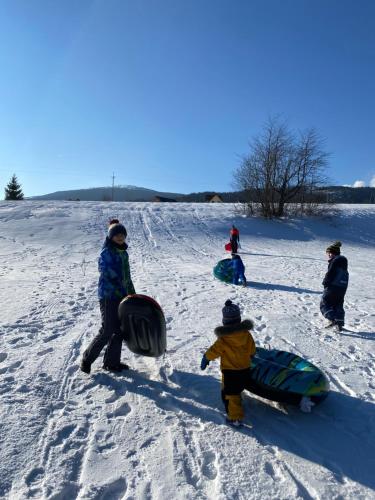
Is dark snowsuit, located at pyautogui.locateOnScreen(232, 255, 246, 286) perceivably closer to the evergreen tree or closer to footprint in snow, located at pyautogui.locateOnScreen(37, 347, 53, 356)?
footprint in snow, located at pyautogui.locateOnScreen(37, 347, 53, 356)

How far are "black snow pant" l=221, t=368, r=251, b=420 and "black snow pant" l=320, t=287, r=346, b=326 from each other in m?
3.72

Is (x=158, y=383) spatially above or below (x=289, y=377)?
below

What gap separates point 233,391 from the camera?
13.5 feet

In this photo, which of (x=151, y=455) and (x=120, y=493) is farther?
(x=151, y=455)

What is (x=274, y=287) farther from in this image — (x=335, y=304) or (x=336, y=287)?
(x=336, y=287)

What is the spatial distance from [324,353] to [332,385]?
1.19 metres

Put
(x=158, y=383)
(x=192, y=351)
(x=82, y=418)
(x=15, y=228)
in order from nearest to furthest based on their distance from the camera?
1. (x=82, y=418)
2. (x=158, y=383)
3. (x=192, y=351)
4. (x=15, y=228)

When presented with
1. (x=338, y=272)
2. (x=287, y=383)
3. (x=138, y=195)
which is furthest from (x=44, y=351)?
(x=138, y=195)

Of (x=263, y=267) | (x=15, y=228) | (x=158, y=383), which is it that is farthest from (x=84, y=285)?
(x=15, y=228)

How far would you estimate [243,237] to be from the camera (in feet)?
83.5

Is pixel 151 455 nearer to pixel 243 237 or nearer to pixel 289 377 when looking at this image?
pixel 289 377

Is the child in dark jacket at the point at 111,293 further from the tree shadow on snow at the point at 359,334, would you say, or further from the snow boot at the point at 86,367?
the tree shadow on snow at the point at 359,334

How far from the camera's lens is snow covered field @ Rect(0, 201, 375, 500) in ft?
10.4

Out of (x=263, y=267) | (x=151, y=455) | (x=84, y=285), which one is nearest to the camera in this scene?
(x=151, y=455)
